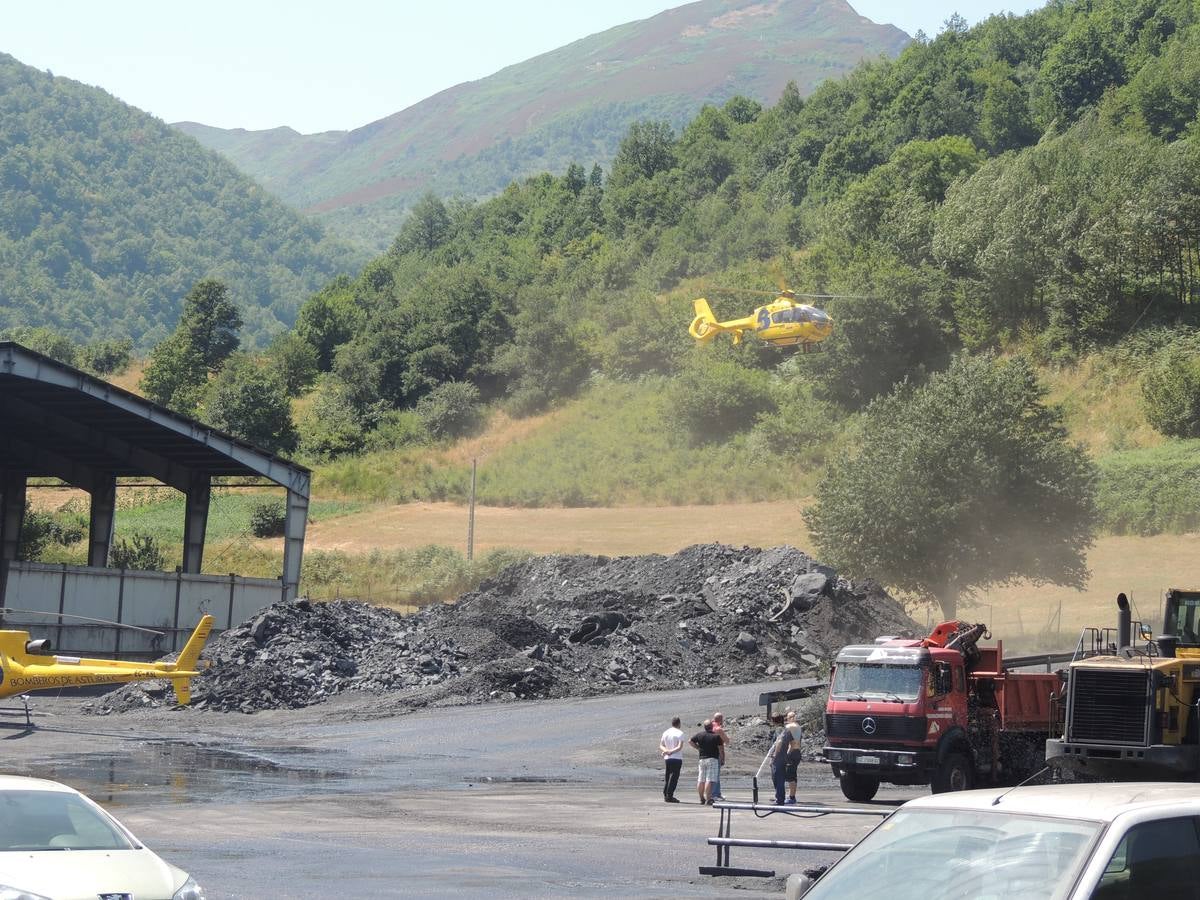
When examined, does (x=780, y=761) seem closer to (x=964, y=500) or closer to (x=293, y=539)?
(x=293, y=539)

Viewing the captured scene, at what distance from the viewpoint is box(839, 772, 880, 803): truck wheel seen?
2470cm

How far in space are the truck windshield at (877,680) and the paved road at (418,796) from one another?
1972mm

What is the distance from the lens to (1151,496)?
70.5 meters

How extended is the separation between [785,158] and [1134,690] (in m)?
155

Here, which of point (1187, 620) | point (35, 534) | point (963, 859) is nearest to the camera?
point (963, 859)

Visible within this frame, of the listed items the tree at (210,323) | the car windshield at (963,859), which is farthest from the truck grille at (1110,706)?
the tree at (210,323)

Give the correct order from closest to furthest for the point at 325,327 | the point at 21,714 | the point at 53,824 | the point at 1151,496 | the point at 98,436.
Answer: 1. the point at 53,824
2. the point at 21,714
3. the point at 98,436
4. the point at 1151,496
5. the point at 325,327

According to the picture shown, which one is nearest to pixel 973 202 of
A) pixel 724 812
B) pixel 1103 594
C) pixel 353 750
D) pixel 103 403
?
pixel 1103 594

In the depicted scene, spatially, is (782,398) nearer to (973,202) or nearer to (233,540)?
(973,202)

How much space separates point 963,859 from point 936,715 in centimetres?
1881

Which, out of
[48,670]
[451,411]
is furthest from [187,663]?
[451,411]

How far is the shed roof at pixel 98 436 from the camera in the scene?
43656mm

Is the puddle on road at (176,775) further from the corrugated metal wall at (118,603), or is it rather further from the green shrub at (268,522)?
the green shrub at (268,522)

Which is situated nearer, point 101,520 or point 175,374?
point 101,520
